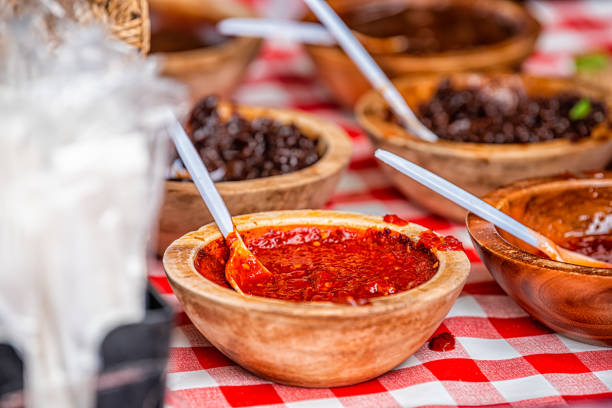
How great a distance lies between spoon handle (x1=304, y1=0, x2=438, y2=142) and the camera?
1.83 meters

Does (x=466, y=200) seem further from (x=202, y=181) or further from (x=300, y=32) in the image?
(x=300, y=32)

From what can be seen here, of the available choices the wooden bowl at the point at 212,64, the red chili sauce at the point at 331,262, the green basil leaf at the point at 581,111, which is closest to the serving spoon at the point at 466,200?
the red chili sauce at the point at 331,262

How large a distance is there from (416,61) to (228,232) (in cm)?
114

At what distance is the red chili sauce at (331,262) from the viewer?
A: 3.78ft

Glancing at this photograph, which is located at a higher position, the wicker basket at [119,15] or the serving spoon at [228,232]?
the wicker basket at [119,15]

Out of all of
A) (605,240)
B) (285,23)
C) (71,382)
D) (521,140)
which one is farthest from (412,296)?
(285,23)

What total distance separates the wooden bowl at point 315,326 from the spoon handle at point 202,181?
0.37ft

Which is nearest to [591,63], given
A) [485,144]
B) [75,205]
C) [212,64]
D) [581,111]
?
[581,111]

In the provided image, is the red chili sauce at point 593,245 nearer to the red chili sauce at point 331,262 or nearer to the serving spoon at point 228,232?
the red chili sauce at point 331,262

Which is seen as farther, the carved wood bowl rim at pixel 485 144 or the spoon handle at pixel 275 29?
the spoon handle at pixel 275 29

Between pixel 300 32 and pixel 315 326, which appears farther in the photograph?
pixel 300 32

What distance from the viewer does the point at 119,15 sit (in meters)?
1.30

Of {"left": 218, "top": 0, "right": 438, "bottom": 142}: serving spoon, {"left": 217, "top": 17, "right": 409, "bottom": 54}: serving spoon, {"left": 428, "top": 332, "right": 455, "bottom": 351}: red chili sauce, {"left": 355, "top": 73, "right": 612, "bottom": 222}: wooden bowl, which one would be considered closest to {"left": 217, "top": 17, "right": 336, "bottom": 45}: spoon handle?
{"left": 217, "top": 17, "right": 409, "bottom": 54}: serving spoon

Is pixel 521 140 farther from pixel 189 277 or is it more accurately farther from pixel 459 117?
pixel 189 277
